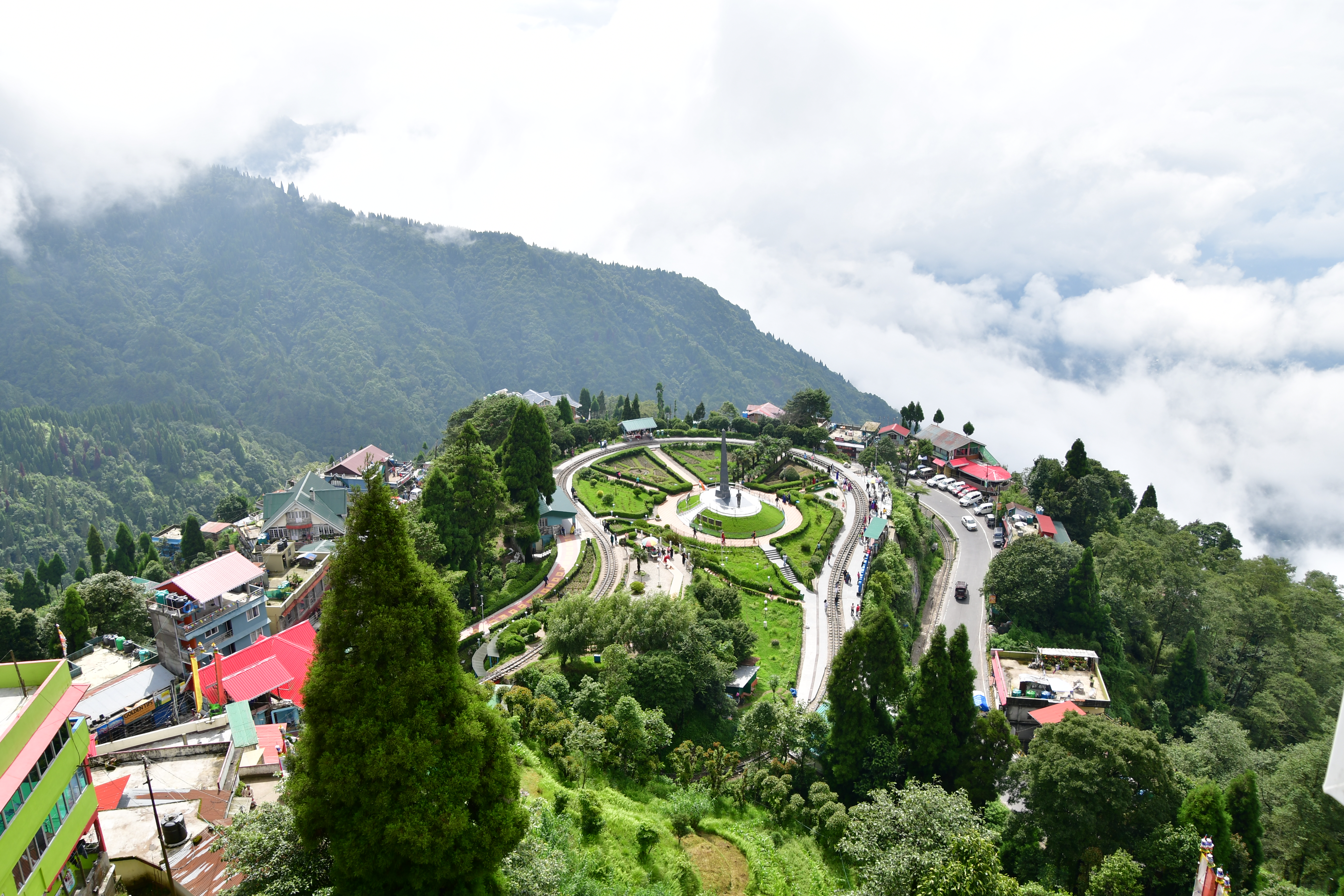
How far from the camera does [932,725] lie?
3159cm

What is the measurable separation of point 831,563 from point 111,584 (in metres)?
48.8

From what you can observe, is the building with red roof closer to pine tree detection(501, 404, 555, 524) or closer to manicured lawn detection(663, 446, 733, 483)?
pine tree detection(501, 404, 555, 524)

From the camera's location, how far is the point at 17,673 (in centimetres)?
1548

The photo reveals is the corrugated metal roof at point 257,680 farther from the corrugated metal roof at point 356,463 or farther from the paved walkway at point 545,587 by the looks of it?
the corrugated metal roof at point 356,463

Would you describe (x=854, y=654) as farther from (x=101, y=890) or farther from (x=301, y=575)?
(x=301, y=575)

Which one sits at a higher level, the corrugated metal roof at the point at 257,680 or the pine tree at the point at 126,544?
the corrugated metal roof at the point at 257,680

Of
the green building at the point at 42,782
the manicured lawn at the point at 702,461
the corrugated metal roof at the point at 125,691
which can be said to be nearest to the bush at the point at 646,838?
the green building at the point at 42,782

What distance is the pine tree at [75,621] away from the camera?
39.2m

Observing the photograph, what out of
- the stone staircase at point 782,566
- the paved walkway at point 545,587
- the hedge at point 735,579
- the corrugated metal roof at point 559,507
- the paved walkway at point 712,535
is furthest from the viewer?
the paved walkway at point 712,535

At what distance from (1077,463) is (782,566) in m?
41.3

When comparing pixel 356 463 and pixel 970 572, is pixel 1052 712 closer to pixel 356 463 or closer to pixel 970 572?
pixel 970 572

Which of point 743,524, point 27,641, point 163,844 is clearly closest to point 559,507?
point 743,524

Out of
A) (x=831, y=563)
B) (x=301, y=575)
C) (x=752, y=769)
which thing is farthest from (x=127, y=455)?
(x=752, y=769)

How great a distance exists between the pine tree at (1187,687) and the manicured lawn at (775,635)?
88.7ft
